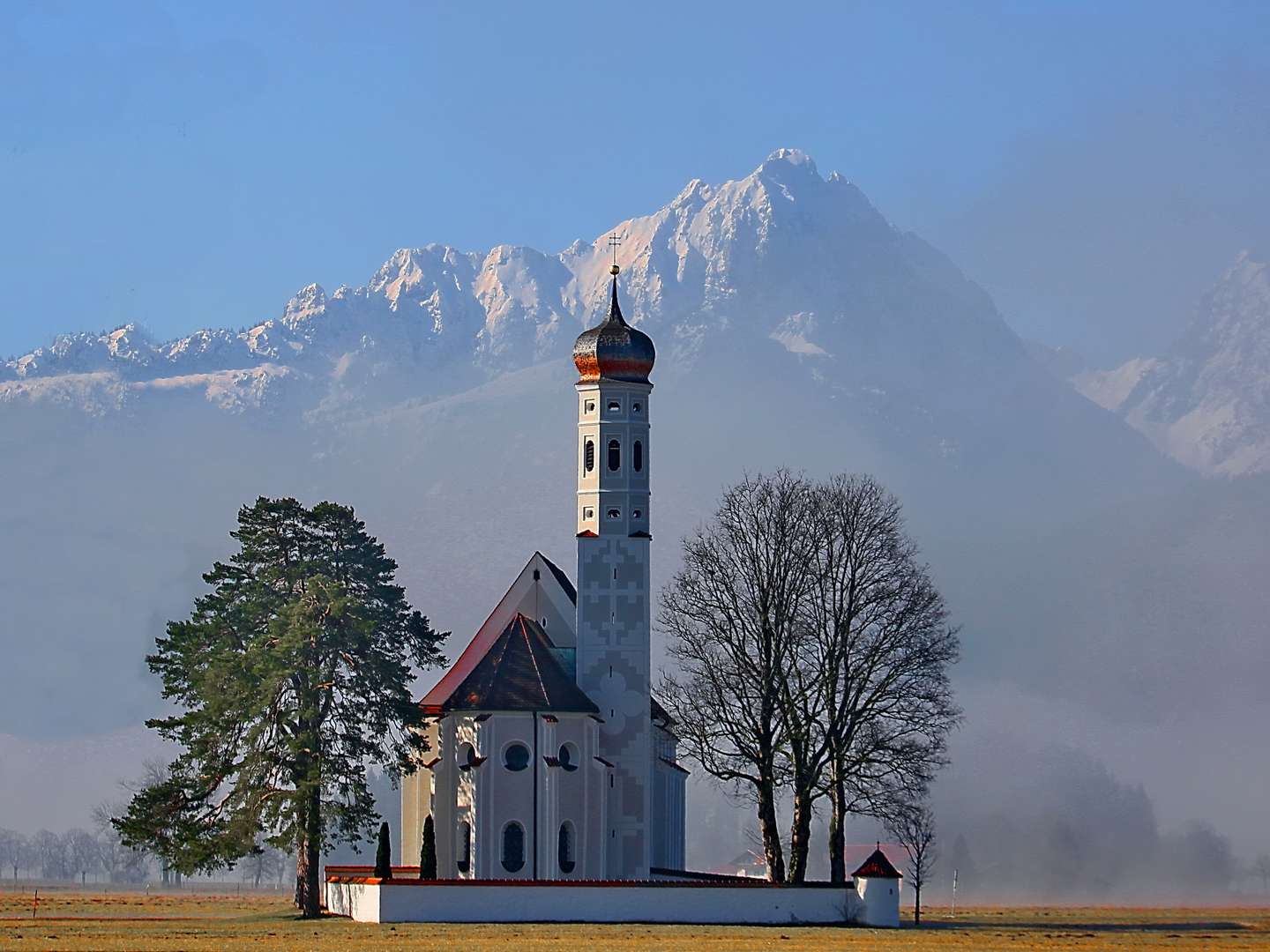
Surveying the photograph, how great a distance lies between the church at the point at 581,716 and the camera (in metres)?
74.5

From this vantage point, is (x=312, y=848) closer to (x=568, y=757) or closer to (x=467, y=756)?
(x=467, y=756)

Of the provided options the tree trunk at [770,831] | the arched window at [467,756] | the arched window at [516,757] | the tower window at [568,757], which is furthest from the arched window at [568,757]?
the tree trunk at [770,831]

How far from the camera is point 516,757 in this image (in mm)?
75125

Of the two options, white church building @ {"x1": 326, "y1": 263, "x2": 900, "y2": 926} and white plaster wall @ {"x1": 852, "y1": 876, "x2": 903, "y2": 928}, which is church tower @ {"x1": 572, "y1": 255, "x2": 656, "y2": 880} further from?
white plaster wall @ {"x1": 852, "y1": 876, "x2": 903, "y2": 928}

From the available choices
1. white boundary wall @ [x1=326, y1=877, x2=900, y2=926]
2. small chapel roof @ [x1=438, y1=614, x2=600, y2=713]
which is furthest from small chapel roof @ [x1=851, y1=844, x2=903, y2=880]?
small chapel roof @ [x1=438, y1=614, x2=600, y2=713]

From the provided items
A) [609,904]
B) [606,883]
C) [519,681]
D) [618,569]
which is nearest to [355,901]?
[606,883]

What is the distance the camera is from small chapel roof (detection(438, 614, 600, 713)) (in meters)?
74.9

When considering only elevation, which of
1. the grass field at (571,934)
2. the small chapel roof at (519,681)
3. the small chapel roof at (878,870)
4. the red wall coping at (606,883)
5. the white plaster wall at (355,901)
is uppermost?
the small chapel roof at (519,681)

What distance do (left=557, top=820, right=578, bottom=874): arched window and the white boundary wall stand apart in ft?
40.4

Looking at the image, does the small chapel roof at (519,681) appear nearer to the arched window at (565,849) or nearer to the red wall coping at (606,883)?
the arched window at (565,849)

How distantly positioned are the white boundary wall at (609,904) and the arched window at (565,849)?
12324mm

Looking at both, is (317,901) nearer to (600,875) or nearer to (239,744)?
(239,744)

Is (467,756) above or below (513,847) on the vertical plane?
above

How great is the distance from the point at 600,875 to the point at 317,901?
40.0 ft
